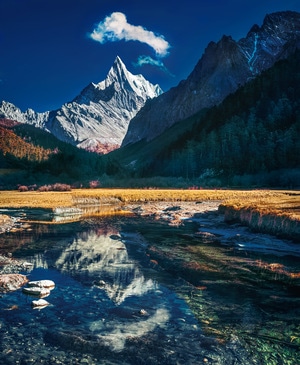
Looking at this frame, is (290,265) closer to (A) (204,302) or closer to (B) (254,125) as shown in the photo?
(A) (204,302)

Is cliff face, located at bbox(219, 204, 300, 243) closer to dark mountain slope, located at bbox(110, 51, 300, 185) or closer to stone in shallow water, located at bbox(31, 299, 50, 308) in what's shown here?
stone in shallow water, located at bbox(31, 299, 50, 308)

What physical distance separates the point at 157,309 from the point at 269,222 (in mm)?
17980

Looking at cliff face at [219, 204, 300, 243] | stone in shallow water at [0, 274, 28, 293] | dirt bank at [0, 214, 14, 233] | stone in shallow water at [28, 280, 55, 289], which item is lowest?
dirt bank at [0, 214, 14, 233]

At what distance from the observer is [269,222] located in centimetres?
2711

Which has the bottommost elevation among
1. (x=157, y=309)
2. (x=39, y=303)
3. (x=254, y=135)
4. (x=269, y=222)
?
(x=157, y=309)

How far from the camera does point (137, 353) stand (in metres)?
9.10

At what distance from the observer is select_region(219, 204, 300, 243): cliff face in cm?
2427

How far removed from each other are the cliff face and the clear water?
5.45ft

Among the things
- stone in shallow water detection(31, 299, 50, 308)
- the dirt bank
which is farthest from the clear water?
the dirt bank

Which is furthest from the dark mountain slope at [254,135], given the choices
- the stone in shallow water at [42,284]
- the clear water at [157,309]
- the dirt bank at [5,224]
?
the stone in shallow water at [42,284]

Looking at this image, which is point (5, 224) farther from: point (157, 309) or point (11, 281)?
point (157, 309)

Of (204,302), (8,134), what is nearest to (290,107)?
(204,302)

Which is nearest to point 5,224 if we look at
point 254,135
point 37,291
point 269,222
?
point 37,291

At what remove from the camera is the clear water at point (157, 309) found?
9148mm
